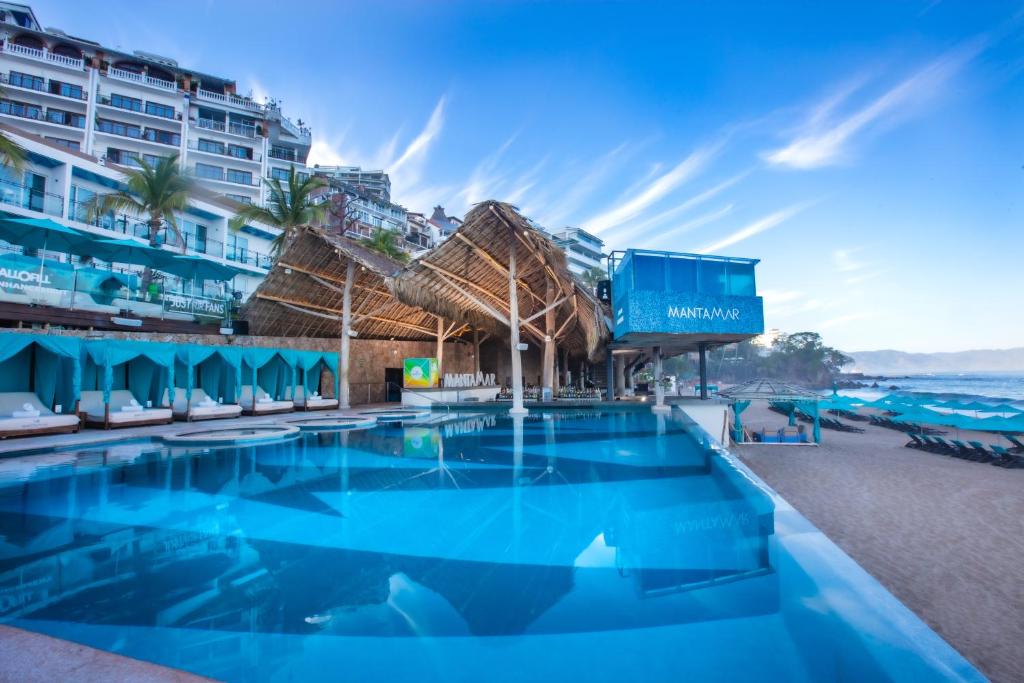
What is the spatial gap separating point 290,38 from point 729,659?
25.7m

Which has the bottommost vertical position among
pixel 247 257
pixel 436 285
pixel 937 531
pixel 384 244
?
pixel 937 531

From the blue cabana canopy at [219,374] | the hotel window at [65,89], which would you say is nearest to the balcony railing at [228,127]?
the hotel window at [65,89]

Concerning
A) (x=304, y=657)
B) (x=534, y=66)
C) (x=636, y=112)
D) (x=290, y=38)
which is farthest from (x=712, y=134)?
(x=304, y=657)

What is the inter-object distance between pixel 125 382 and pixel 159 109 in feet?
122

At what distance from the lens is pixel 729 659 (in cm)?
230

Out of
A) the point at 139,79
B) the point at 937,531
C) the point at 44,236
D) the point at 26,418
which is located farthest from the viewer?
the point at 139,79

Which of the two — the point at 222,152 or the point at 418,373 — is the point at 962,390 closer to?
the point at 418,373

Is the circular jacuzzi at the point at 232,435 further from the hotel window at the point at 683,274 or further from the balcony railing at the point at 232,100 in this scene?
the balcony railing at the point at 232,100

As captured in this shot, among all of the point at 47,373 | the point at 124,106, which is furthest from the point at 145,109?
the point at 47,373

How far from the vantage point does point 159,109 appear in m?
38.2

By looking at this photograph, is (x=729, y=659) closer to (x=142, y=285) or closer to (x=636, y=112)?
(x=142, y=285)

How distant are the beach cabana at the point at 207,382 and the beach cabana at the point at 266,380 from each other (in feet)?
1.35

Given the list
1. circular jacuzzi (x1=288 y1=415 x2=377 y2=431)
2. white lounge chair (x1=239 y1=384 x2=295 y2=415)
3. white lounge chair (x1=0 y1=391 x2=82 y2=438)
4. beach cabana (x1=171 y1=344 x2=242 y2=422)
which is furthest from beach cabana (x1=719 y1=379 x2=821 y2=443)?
white lounge chair (x1=0 y1=391 x2=82 y2=438)

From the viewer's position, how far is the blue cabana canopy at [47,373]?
10.6m
